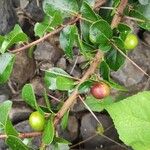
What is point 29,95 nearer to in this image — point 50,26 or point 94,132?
point 50,26

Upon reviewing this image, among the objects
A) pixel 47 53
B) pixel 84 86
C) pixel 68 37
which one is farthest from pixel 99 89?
pixel 47 53

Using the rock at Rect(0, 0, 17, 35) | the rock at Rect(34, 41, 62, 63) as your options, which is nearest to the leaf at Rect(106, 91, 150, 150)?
the rock at Rect(34, 41, 62, 63)

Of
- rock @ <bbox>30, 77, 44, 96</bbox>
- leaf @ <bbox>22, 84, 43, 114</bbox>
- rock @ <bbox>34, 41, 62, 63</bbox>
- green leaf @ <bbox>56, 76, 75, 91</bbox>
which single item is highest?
green leaf @ <bbox>56, 76, 75, 91</bbox>

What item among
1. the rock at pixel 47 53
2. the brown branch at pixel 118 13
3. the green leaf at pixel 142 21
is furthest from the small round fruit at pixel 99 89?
the rock at pixel 47 53

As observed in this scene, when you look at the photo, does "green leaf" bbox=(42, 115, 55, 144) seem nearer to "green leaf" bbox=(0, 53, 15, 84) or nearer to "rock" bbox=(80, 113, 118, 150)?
"green leaf" bbox=(0, 53, 15, 84)

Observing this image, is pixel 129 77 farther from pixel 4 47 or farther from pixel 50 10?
pixel 4 47
